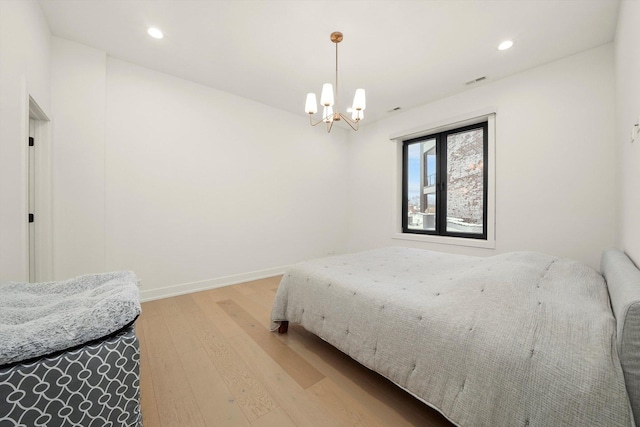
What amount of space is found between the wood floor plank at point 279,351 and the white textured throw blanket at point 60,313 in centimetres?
105

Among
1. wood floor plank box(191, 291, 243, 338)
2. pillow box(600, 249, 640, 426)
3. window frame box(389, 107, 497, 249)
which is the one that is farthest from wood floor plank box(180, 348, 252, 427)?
window frame box(389, 107, 497, 249)

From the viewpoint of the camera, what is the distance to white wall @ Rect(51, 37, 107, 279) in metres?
2.28

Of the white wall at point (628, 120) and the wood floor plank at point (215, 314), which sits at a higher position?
the white wall at point (628, 120)

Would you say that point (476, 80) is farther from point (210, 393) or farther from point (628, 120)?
point (210, 393)

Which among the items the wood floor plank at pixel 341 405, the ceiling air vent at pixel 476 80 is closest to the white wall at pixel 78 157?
the wood floor plank at pixel 341 405

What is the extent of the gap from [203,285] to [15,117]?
2.25 metres

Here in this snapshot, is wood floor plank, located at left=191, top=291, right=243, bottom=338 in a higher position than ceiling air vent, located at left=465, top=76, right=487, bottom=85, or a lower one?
lower

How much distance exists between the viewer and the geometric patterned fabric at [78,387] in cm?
71

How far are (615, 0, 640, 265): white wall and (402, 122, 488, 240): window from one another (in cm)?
121

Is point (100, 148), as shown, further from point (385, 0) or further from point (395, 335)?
point (395, 335)

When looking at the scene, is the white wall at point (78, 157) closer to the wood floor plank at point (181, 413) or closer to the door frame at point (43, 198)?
the door frame at point (43, 198)

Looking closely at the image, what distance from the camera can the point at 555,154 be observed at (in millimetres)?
2570

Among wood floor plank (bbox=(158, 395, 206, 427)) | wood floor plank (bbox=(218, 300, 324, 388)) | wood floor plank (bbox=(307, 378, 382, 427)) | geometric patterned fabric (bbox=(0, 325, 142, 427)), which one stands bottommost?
wood floor plank (bbox=(158, 395, 206, 427))

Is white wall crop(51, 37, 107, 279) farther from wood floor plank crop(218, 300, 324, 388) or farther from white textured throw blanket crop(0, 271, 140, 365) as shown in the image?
wood floor plank crop(218, 300, 324, 388)
